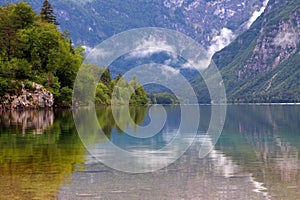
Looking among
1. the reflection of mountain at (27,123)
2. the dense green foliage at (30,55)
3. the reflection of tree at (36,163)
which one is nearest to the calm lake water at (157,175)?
the reflection of tree at (36,163)

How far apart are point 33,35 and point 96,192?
123799 mm

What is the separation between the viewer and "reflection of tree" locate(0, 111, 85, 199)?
819 inches

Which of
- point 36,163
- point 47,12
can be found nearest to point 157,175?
point 36,163

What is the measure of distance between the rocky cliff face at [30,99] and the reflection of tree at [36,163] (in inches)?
3226

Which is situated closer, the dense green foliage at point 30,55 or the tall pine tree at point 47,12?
the dense green foliage at point 30,55

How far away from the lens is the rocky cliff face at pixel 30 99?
125375mm

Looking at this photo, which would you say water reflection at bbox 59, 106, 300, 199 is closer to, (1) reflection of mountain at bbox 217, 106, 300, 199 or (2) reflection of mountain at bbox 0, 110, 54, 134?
(1) reflection of mountain at bbox 217, 106, 300, 199

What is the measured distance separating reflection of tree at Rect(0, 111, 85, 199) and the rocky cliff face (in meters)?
81.9

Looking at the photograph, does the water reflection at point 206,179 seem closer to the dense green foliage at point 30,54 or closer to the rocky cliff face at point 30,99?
the rocky cliff face at point 30,99

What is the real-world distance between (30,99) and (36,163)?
4119 inches

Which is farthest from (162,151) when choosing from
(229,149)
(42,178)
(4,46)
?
(4,46)

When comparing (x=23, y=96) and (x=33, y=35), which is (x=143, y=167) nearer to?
(x=23, y=96)

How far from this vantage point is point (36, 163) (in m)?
28.4

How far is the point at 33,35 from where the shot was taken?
140 m
